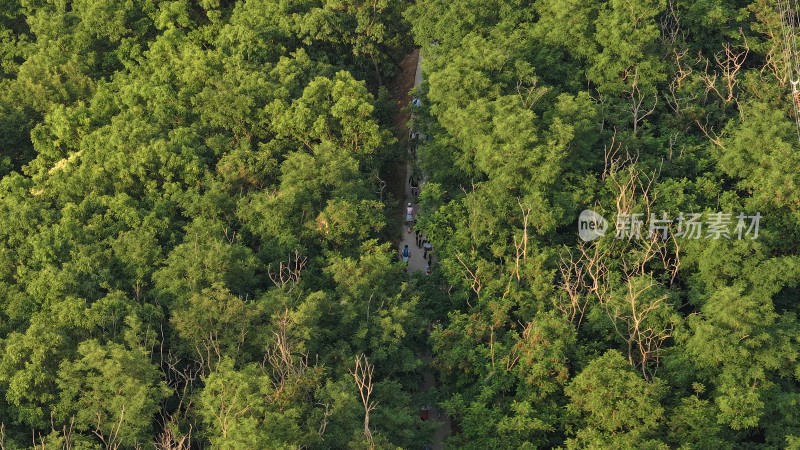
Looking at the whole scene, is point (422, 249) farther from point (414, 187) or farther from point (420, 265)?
point (414, 187)

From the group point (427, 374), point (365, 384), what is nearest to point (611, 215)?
point (427, 374)

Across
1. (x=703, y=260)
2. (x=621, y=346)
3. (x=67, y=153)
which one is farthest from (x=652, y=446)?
(x=67, y=153)

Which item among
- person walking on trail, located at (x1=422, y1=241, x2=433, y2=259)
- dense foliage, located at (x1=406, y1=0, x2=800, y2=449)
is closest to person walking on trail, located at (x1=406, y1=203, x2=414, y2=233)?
person walking on trail, located at (x1=422, y1=241, x2=433, y2=259)

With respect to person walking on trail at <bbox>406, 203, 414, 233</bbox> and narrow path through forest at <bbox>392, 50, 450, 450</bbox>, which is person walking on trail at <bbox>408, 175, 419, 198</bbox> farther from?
person walking on trail at <bbox>406, 203, 414, 233</bbox>

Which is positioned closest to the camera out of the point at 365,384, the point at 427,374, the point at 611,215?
the point at 365,384

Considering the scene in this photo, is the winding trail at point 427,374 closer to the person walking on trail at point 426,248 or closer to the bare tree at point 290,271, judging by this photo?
the person walking on trail at point 426,248

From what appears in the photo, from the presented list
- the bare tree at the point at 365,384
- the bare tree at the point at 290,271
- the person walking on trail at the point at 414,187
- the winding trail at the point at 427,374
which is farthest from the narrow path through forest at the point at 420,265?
the bare tree at the point at 290,271
